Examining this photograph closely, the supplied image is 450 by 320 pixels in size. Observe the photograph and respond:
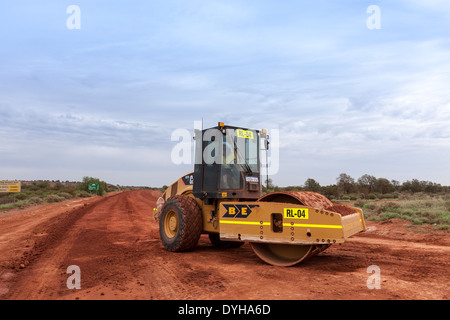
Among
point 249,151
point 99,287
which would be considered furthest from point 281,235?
point 99,287

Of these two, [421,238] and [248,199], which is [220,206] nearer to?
[248,199]

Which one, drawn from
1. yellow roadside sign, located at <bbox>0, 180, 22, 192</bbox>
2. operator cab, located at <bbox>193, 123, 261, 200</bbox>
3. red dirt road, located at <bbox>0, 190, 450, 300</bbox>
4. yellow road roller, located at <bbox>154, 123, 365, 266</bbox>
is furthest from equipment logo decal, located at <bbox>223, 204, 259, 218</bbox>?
yellow roadside sign, located at <bbox>0, 180, 22, 192</bbox>

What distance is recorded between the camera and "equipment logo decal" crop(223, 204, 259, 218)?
7.47 metres

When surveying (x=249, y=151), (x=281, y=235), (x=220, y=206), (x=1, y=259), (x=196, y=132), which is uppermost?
(x=196, y=132)

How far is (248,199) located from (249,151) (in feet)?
3.95

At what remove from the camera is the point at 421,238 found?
11195mm

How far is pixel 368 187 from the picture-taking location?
36438 millimetres

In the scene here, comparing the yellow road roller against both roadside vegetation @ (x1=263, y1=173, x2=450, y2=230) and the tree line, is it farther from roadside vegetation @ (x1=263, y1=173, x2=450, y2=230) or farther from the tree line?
the tree line

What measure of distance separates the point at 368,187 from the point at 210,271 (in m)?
33.4

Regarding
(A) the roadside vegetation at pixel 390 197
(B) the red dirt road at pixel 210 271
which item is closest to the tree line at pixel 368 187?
(A) the roadside vegetation at pixel 390 197

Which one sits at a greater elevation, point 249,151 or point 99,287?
point 249,151

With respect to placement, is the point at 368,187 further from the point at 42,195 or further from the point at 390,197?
the point at 42,195

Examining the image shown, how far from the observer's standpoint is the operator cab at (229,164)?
8312 millimetres
